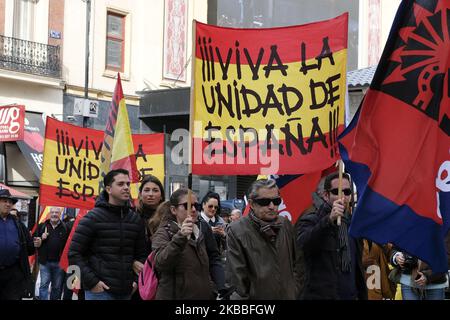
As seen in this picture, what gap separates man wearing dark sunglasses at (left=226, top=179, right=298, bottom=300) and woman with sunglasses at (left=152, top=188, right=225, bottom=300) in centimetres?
48

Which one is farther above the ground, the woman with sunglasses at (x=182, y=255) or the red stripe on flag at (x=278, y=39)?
the red stripe on flag at (x=278, y=39)

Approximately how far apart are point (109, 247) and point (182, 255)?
0.98 m

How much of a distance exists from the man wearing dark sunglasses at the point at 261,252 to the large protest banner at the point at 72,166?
578 centimetres

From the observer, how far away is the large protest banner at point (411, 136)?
568cm

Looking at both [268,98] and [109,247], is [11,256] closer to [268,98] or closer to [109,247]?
[109,247]

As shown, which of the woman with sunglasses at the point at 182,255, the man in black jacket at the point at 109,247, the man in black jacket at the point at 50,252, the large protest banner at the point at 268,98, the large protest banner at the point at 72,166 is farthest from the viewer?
the man in black jacket at the point at 50,252

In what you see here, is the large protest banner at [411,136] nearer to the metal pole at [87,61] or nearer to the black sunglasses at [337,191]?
the black sunglasses at [337,191]

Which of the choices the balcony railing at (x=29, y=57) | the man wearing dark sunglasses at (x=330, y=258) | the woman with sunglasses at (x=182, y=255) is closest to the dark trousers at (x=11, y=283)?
the woman with sunglasses at (x=182, y=255)

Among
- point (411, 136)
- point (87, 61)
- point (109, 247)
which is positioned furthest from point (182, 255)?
point (87, 61)

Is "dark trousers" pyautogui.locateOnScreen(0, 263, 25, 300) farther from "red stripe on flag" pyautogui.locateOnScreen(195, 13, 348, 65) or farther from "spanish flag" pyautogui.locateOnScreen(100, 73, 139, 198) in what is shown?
"red stripe on flag" pyautogui.locateOnScreen(195, 13, 348, 65)

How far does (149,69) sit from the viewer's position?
86.0 feet

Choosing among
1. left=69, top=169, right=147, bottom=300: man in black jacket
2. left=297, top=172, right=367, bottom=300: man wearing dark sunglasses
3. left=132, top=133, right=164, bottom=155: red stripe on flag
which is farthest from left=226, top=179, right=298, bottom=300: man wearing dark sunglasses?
left=132, top=133, right=164, bottom=155: red stripe on flag

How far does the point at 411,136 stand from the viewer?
18.9ft

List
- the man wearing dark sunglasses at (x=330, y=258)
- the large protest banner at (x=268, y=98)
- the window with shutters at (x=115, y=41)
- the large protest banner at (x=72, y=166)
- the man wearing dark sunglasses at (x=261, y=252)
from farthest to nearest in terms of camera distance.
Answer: the window with shutters at (x=115, y=41), the large protest banner at (x=72, y=166), the large protest banner at (x=268, y=98), the man wearing dark sunglasses at (x=330, y=258), the man wearing dark sunglasses at (x=261, y=252)
